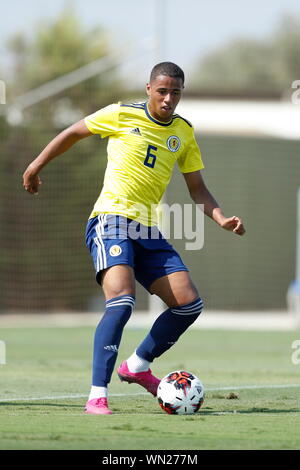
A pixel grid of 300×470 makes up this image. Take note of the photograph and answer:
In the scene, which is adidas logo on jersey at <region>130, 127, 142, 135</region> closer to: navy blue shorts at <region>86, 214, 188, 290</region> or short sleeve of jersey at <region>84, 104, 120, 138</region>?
short sleeve of jersey at <region>84, 104, 120, 138</region>

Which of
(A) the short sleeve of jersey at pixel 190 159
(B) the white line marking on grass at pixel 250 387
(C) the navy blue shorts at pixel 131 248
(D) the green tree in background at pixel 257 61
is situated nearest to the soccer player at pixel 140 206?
(C) the navy blue shorts at pixel 131 248

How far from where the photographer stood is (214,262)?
23.9 metres

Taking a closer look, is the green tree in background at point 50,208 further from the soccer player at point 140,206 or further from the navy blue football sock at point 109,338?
the navy blue football sock at point 109,338

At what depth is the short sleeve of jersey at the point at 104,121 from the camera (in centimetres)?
732

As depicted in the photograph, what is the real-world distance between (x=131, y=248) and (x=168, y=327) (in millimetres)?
748

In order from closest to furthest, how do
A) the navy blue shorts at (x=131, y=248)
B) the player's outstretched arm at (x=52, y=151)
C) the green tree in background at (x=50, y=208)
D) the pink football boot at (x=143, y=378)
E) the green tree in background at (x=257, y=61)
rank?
the navy blue shorts at (x=131, y=248) → the player's outstretched arm at (x=52, y=151) → the pink football boot at (x=143, y=378) → the green tree in background at (x=50, y=208) → the green tree in background at (x=257, y=61)

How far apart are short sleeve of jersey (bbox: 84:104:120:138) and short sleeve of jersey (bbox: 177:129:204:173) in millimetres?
653

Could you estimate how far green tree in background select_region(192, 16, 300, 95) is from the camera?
7225cm

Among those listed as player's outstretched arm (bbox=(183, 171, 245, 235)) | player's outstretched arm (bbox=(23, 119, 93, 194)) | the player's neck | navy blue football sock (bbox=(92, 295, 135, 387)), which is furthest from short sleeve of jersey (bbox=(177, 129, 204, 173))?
navy blue football sock (bbox=(92, 295, 135, 387))

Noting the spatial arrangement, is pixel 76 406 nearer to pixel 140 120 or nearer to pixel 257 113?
pixel 140 120

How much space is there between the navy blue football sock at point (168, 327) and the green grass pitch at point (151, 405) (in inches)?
16.0

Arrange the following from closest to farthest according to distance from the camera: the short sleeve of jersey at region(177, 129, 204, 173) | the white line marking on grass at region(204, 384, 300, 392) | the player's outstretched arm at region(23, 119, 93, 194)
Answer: the player's outstretched arm at region(23, 119, 93, 194) < the short sleeve of jersey at region(177, 129, 204, 173) < the white line marking on grass at region(204, 384, 300, 392)
